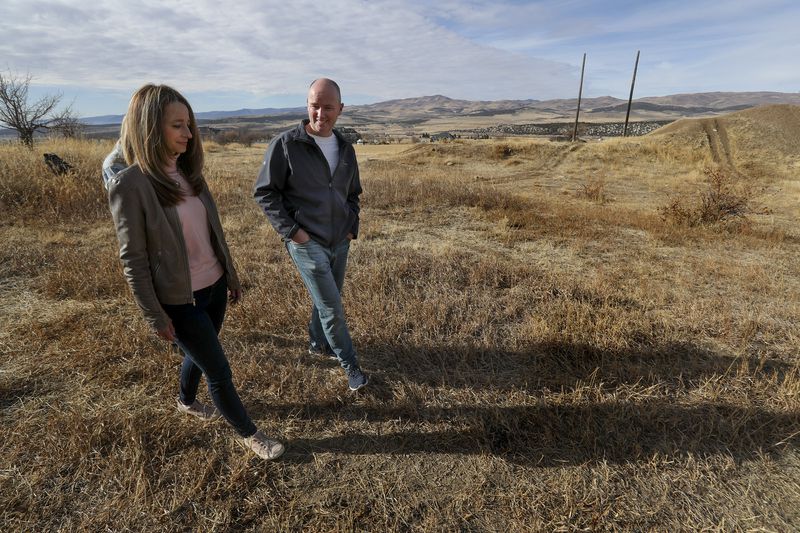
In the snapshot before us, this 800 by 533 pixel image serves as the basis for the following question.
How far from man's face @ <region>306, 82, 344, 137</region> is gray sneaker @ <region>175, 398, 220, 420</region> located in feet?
6.48

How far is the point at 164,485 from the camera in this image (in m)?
2.19

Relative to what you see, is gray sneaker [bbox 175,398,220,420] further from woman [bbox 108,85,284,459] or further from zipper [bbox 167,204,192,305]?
zipper [bbox 167,204,192,305]

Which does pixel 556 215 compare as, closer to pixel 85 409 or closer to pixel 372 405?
pixel 372 405

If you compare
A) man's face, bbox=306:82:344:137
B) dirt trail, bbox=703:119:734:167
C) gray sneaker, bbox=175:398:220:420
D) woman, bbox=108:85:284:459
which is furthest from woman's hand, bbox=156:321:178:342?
dirt trail, bbox=703:119:734:167

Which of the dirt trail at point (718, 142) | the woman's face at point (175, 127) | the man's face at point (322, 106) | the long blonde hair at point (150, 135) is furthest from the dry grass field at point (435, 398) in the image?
the dirt trail at point (718, 142)

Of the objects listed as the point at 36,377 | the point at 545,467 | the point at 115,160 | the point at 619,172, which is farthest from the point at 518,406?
the point at 619,172

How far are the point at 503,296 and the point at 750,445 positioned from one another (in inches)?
94.5

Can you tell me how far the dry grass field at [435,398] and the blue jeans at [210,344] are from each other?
1.19 feet

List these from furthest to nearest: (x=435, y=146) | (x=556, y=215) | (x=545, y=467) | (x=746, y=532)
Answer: (x=435, y=146) → (x=556, y=215) → (x=545, y=467) → (x=746, y=532)

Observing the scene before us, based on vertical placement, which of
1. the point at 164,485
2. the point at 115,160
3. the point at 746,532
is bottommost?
the point at 746,532

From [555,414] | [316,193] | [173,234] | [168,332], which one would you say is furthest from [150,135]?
[555,414]

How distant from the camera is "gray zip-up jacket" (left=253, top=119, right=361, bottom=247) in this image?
2.54 m

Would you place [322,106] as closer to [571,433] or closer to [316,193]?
[316,193]

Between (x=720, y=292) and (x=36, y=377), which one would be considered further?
(x=720, y=292)
